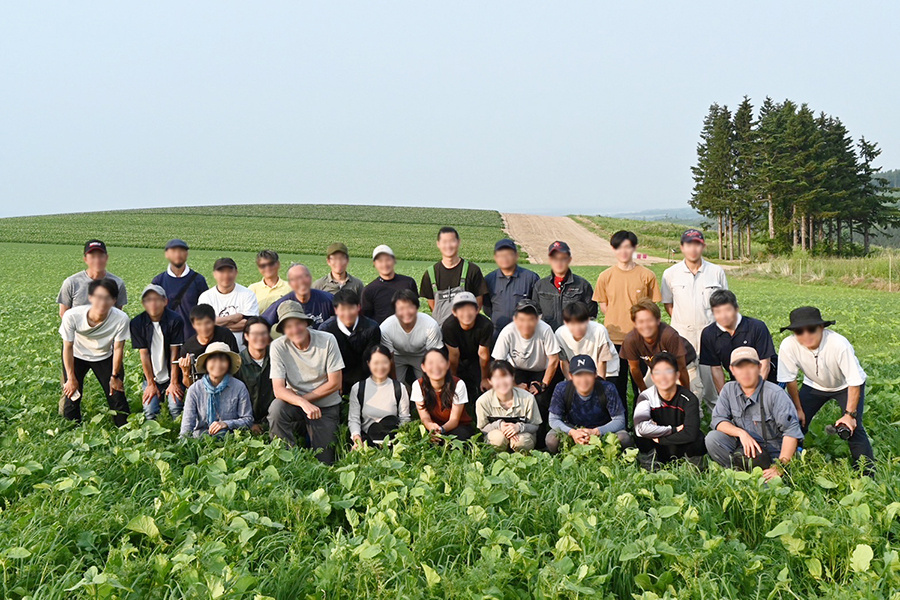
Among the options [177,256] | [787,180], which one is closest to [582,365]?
[177,256]

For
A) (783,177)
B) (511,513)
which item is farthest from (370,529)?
(783,177)

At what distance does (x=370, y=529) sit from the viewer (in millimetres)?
3613

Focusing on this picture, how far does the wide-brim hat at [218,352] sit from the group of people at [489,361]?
0.07ft

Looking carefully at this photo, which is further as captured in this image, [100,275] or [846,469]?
[100,275]

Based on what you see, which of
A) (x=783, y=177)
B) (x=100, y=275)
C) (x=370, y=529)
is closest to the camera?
(x=370, y=529)

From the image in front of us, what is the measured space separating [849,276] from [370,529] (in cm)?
2941

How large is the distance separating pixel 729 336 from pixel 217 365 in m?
5.03

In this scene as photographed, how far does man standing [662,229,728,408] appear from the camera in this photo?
6.80 metres

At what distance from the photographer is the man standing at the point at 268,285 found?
308 inches

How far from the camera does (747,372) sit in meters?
5.27

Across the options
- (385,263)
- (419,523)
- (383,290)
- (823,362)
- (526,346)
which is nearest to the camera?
(419,523)

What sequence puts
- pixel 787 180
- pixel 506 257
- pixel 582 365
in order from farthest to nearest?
1. pixel 787 180
2. pixel 506 257
3. pixel 582 365

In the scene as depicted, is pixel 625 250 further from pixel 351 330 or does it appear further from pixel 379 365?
pixel 351 330

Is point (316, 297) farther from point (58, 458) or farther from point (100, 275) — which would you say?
point (58, 458)
